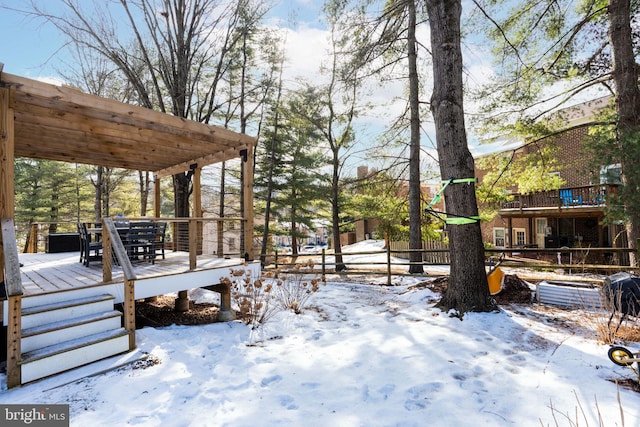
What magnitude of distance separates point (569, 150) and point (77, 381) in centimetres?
1825

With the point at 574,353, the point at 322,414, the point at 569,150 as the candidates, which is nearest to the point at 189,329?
the point at 322,414

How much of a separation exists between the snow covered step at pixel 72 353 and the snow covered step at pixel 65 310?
0.34m

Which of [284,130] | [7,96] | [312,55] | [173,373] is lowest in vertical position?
[173,373]

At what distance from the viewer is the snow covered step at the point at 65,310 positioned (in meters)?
3.13

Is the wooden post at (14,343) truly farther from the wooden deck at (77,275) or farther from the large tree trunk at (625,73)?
the large tree trunk at (625,73)

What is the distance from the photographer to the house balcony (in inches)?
480

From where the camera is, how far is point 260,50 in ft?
44.1

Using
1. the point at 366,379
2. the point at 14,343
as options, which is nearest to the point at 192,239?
the point at 14,343

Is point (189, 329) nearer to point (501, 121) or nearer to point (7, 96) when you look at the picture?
point (7, 96)

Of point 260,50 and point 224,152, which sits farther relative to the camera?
point 260,50

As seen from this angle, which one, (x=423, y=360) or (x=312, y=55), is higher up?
(x=312, y=55)

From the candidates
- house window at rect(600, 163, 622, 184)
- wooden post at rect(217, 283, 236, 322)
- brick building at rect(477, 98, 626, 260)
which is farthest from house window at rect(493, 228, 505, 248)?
wooden post at rect(217, 283, 236, 322)

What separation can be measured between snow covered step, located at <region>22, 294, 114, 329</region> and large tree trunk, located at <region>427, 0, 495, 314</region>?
15.6ft

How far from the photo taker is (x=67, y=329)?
3197 mm
